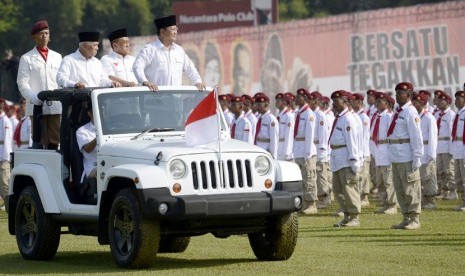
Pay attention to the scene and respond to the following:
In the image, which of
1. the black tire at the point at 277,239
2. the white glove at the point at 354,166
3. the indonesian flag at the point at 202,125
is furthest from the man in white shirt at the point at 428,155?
the indonesian flag at the point at 202,125

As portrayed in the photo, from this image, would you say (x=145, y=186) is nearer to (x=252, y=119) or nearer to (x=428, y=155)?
(x=428, y=155)

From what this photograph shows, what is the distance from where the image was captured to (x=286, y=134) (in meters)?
29.2

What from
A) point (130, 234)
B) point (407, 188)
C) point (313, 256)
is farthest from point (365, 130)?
point (130, 234)

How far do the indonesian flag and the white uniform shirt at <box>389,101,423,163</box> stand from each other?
558cm

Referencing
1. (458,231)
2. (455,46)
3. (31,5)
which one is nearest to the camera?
(458,231)

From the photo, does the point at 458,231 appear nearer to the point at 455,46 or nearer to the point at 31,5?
the point at 455,46

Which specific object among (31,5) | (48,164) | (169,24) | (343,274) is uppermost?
(31,5)

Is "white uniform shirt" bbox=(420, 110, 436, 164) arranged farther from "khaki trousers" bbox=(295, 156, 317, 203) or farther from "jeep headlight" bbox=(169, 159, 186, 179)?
"jeep headlight" bbox=(169, 159, 186, 179)

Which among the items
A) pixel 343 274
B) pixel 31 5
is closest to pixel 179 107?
pixel 343 274

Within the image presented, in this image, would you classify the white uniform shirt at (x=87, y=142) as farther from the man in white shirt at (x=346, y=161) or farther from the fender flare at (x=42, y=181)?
the man in white shirt at (x=346, y=161)

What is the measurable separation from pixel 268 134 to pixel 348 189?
6.19 m

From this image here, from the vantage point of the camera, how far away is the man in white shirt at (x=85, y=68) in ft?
62.8

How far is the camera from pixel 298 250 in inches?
748

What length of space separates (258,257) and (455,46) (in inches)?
739
